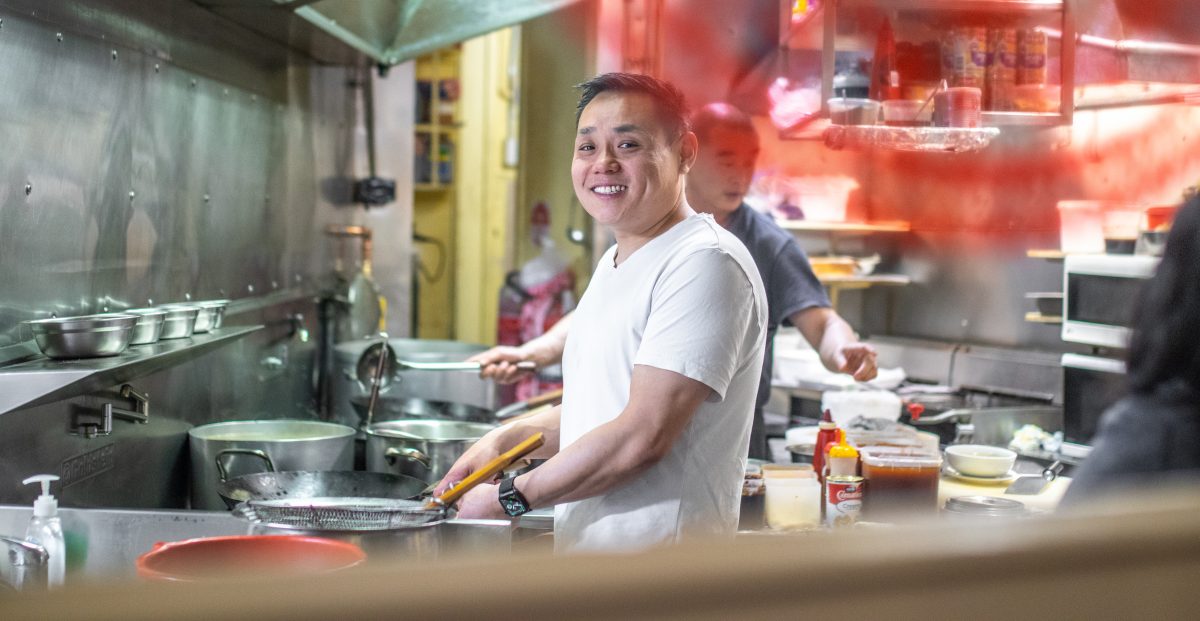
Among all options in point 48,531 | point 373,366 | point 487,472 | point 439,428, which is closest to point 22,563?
point 48,531

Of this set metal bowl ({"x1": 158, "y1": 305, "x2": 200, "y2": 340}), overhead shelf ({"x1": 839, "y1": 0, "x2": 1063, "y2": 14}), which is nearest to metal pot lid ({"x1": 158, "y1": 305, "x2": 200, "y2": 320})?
metal bowl ({"x1": 158, "y1": 305, "x2": 200, "y2": 340})

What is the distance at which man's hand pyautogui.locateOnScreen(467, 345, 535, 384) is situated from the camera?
3268 mm

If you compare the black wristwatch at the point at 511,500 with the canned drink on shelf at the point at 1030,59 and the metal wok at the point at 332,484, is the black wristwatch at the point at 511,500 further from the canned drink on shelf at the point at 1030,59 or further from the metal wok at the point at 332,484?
the canned drink on shelf at the point at 1030,59

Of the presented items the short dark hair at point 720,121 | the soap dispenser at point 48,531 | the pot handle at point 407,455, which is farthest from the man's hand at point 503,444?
the short dark hair at point 720,121

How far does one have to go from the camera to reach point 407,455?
261 centimetres

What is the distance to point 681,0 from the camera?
5.77 m

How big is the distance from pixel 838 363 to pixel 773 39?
9.97 ft

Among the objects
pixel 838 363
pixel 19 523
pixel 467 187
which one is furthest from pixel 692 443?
pixel 467 187

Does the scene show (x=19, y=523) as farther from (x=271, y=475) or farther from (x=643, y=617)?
(x=643, y=617)

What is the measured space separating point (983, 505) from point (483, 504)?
1240 millimetres

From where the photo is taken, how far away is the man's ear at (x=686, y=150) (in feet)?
7.12

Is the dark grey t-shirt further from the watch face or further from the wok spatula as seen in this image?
the watch face

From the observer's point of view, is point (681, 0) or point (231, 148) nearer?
point (231, 148)

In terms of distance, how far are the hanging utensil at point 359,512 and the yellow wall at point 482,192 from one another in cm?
638
